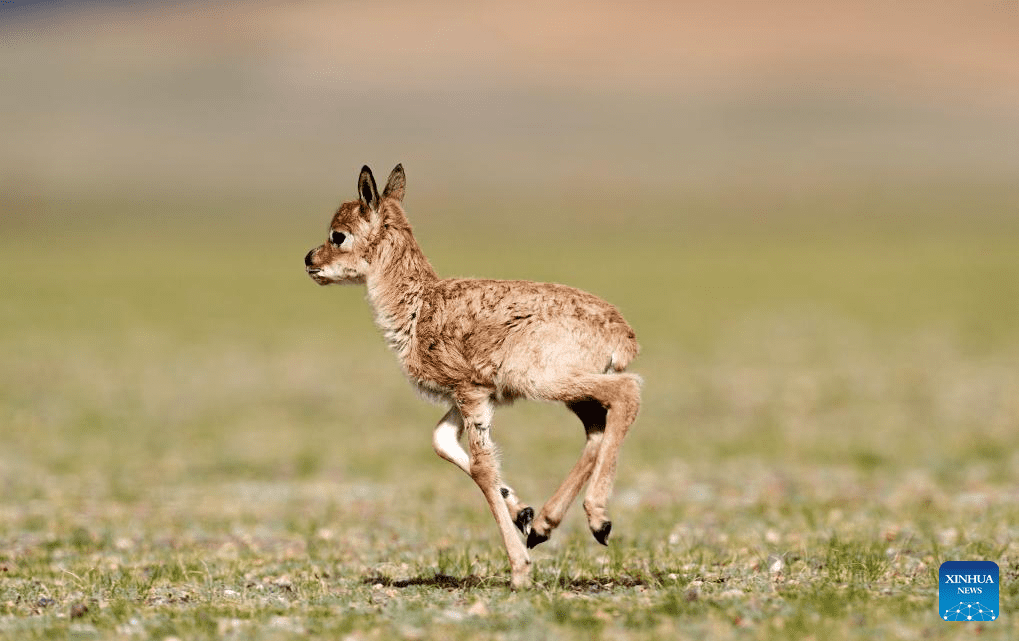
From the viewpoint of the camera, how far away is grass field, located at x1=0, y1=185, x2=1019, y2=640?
10883 millimetres

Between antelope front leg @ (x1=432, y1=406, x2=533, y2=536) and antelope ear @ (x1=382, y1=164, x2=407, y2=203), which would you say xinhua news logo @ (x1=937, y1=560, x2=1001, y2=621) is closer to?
antelope front leg @ (x1=432, y1=406, x2=533, y2=536)

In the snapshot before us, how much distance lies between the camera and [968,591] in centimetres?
1066

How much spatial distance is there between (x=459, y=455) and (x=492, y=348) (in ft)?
3.19

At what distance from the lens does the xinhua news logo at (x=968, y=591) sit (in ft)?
33.5

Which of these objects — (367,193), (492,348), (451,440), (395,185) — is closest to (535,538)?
(451,440)

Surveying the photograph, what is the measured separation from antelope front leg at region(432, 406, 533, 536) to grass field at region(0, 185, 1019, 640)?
600 millimetres

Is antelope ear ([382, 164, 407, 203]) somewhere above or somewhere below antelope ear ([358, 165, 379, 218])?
above

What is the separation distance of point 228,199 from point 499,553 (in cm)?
15274

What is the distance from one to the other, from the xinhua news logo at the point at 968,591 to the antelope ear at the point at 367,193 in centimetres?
558

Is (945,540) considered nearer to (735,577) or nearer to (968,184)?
(735,577)

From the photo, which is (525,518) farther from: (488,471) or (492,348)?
(492,348)

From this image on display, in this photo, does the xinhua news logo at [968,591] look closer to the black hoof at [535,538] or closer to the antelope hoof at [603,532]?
the antelope hoof at [603,532]

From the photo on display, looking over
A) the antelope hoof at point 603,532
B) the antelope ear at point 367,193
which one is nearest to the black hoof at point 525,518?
the antelope hoof at point 603,532

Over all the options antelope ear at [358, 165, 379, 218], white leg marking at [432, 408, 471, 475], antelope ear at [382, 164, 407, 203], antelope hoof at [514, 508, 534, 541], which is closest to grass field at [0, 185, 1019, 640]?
antelope hoof at [514, 508, 534, 541]
